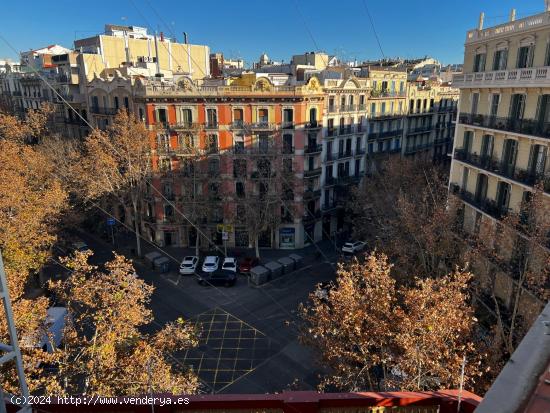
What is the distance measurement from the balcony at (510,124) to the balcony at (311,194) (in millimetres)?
17033

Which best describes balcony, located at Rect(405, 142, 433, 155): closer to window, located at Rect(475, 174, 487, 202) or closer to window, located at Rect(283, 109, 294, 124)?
window, located at Rect(283, 109, 294, 124)

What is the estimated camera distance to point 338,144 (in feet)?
148

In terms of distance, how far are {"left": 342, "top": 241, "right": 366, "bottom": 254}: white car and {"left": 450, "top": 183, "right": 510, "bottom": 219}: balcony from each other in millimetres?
12693

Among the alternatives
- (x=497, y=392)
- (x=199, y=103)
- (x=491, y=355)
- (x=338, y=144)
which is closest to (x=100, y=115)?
(x=199, y=103)

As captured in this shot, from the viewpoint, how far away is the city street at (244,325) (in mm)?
23797

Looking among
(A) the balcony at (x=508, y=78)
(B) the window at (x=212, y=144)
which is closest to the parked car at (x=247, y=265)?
(B) the window at (x=212, y=144)

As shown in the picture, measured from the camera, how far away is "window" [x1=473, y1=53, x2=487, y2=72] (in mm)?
28484

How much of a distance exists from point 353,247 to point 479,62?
20445 millimetres

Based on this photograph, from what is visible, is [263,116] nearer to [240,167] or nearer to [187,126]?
[240,167]

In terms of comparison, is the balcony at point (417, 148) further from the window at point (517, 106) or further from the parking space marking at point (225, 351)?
the parking space marking at point (225, 351)

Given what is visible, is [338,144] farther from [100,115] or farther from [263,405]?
[263,405]

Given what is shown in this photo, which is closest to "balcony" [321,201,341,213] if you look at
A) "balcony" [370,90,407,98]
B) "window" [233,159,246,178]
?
"window" [233,159,246,178]

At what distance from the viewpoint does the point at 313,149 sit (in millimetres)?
41688

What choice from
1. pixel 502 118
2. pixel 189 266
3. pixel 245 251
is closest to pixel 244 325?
pixel 189 266
